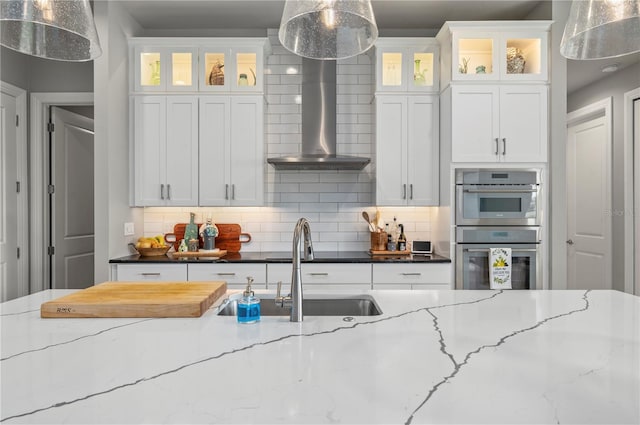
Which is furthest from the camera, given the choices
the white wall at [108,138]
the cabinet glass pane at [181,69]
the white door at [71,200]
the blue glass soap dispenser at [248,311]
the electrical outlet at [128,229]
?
the white door at [71,200]

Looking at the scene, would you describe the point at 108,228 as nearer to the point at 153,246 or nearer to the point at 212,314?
the point at 153,246

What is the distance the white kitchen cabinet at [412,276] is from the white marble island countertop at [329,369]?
1.67 metres

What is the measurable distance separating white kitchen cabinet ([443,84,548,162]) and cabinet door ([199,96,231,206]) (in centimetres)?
178

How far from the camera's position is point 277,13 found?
3.54 metres

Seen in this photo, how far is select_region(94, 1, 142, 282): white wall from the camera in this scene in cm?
323

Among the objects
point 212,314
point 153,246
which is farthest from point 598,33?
point 153,246

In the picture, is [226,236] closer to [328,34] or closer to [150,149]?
[150,149]

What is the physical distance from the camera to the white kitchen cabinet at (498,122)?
10.7 ft

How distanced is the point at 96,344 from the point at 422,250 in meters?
2.79

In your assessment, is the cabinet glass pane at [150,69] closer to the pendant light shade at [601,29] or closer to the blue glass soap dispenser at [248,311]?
the blue glass soap dispenser at [248,311]

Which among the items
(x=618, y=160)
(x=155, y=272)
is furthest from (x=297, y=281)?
(x=618, y=160)

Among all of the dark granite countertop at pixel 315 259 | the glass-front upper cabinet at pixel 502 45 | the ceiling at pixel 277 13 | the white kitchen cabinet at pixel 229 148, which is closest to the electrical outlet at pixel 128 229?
the dark granite countertop at pixel 315 259

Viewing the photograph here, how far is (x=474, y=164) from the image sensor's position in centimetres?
328

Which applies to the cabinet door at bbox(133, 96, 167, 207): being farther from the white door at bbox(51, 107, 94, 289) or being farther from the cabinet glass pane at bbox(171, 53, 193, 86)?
the white door at bbox(51, 107, 94, 289)
